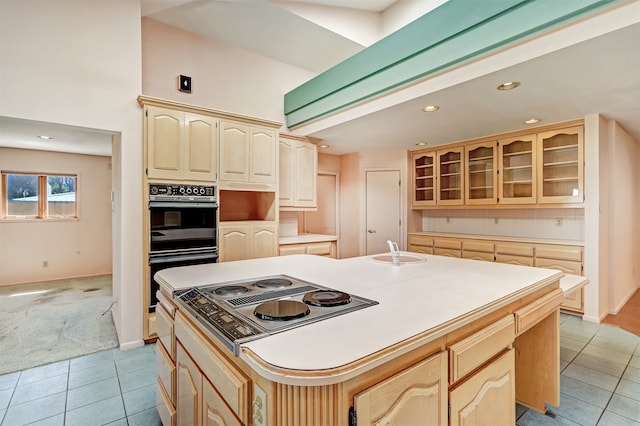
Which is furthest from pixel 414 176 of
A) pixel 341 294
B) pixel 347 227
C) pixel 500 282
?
pixel 341 294

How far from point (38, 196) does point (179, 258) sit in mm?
4396

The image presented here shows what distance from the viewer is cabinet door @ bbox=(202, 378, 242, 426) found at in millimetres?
900

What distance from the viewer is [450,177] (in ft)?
15.8

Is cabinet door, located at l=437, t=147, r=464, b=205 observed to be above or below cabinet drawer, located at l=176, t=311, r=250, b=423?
above

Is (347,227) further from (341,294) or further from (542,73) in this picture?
(341,294)

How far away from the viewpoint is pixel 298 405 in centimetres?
69

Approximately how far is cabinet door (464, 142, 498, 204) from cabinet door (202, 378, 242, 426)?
4.34m

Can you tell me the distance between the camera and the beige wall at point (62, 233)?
493 cm

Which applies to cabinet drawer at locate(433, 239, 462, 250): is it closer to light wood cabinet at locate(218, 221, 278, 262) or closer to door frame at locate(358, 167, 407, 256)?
door frame at locate(358, 167, 407, 256)

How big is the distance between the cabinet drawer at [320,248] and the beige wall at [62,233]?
14.0 feet

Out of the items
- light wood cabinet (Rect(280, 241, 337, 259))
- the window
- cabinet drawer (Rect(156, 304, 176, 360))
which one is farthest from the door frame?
the window

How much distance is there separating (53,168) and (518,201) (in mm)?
7438

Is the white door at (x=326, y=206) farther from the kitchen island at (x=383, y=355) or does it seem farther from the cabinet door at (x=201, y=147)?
the kitchen island at (x=383, y=355)

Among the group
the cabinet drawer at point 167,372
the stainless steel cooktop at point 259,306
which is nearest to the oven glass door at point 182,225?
the cabinet drawer at point 167,372
